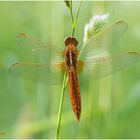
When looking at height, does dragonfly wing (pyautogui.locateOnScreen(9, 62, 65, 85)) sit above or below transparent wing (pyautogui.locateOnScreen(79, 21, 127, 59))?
below

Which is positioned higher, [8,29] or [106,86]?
[8,29]

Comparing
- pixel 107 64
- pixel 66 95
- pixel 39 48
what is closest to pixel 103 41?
pixel 107 64

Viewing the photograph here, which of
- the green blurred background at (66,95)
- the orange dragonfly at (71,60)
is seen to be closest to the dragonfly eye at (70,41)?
the orange dragonfly at (71,60)

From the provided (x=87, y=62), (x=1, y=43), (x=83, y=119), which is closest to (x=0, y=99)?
(x=1, y=43)

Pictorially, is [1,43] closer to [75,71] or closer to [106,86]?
[106,86]

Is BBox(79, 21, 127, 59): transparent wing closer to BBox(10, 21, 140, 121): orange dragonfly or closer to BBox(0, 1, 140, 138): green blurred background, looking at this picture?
BBox(10, 21, 140, 121): orange dragonfly

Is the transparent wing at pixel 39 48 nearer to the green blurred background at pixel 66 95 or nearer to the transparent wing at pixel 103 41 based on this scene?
the transparent wing at pixel 103 41

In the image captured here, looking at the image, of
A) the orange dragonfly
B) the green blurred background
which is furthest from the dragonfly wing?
the green blurred background

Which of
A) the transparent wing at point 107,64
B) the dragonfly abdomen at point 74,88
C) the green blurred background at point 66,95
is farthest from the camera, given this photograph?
the green blurred background at point 66,95
